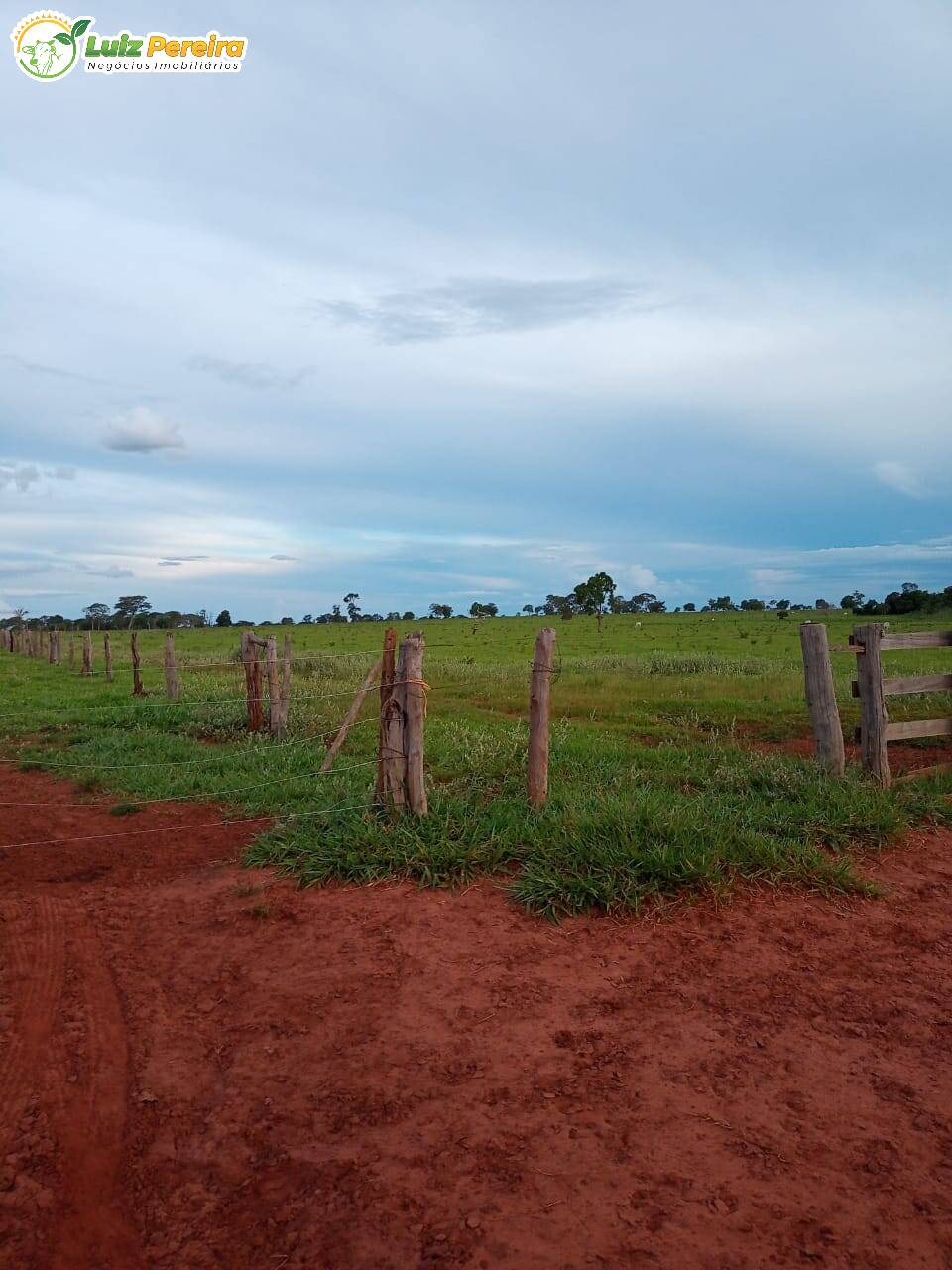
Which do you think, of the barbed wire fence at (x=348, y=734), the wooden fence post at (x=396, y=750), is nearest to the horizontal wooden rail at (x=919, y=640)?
the barbed wire fence at (x=348, y=734)

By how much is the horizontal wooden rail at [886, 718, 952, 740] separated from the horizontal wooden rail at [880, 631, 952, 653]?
2.52 ft

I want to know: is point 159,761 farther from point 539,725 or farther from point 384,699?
point 539,725

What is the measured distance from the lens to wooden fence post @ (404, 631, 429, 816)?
258 inches

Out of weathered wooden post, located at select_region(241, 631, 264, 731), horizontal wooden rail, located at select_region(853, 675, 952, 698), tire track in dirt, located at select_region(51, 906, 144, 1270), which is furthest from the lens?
weathered wooden post, located at select_region(241, 631, 264, 731)

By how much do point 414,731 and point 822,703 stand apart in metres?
4.02

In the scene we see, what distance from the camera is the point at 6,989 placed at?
458cm

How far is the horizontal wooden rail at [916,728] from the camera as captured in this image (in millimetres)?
8109

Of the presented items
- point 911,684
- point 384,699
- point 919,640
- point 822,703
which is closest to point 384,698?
point 384,699

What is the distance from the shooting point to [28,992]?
4551 millimetres

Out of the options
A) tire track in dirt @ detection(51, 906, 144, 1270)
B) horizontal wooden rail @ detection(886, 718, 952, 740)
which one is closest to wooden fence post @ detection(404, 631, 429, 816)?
tire track in dirt @ detection(51, 906, 144, 1270)

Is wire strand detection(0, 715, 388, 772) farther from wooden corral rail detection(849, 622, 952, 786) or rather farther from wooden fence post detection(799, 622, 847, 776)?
wooden corral rail detection(849, 622, 952, 786)

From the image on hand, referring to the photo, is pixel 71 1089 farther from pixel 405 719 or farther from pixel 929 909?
pixel 929 909

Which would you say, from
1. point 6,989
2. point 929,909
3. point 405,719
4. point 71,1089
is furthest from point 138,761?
point 929,909

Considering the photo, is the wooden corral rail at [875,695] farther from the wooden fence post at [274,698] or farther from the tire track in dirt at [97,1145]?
the wooden fence post at [274,698]
